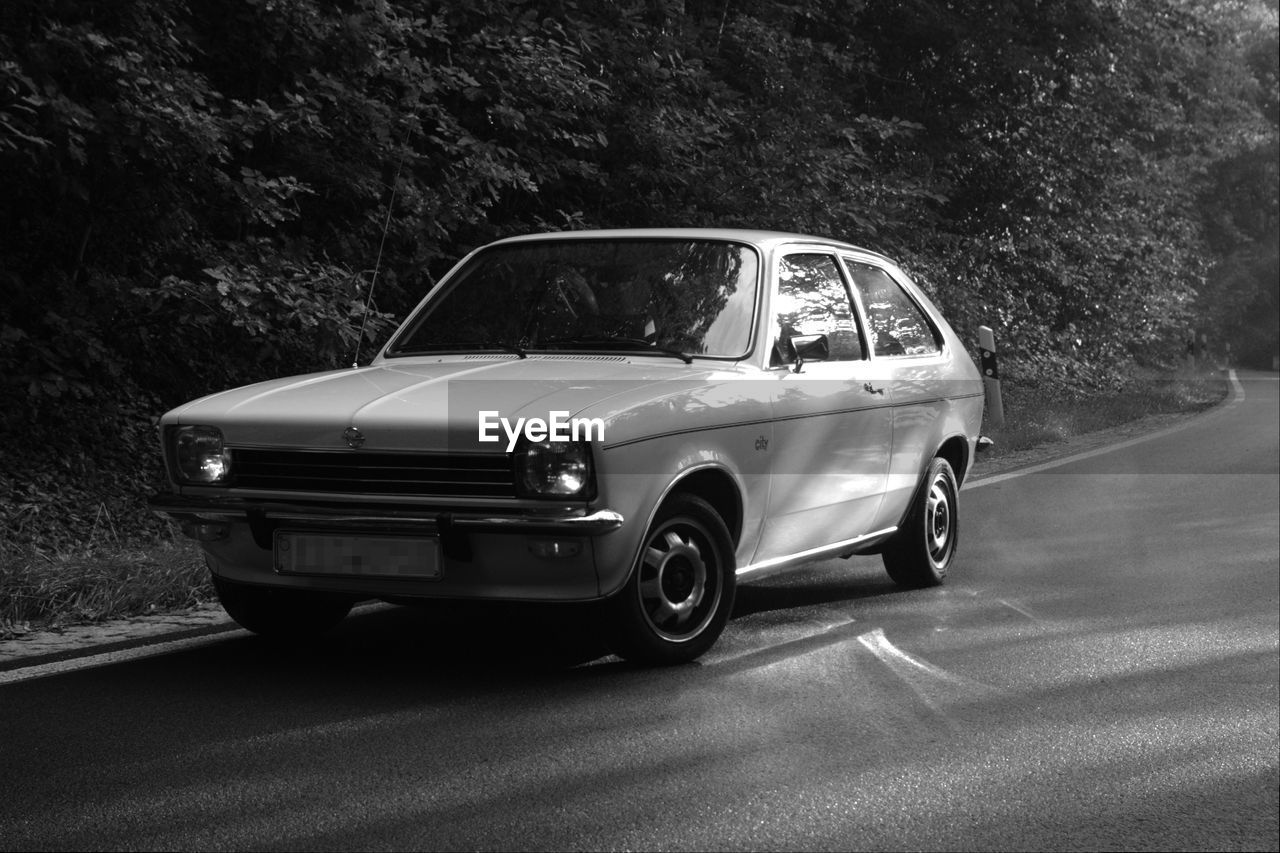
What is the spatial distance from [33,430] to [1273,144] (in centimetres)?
5342

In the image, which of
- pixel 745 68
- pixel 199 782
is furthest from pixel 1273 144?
pixel 199 782

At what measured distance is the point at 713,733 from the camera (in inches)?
195

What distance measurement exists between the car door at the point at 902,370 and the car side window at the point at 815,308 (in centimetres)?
15

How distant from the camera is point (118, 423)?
10.4 meters

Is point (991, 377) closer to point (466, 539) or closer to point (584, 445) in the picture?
point (584, 445)

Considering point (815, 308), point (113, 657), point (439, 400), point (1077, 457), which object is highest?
point (815, 308)

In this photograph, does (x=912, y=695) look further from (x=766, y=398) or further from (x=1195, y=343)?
(x=1195, y=343)

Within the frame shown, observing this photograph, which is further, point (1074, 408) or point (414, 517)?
point (1074, 408)

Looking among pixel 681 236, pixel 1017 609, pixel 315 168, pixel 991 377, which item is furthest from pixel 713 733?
pixel 315 168

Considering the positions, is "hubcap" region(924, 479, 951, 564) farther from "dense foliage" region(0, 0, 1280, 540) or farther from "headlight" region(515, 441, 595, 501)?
"dense foliage" region(0, 0, 1280, 540)

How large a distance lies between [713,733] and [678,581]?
3.39 ft

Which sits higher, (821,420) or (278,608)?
(821,420)

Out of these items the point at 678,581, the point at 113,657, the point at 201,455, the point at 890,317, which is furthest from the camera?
the point at 890,317

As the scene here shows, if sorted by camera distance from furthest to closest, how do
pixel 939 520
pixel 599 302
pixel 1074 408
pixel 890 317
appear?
pixel 1074 408, pixel 939 520, pixel 890 317, pixel 599 302
